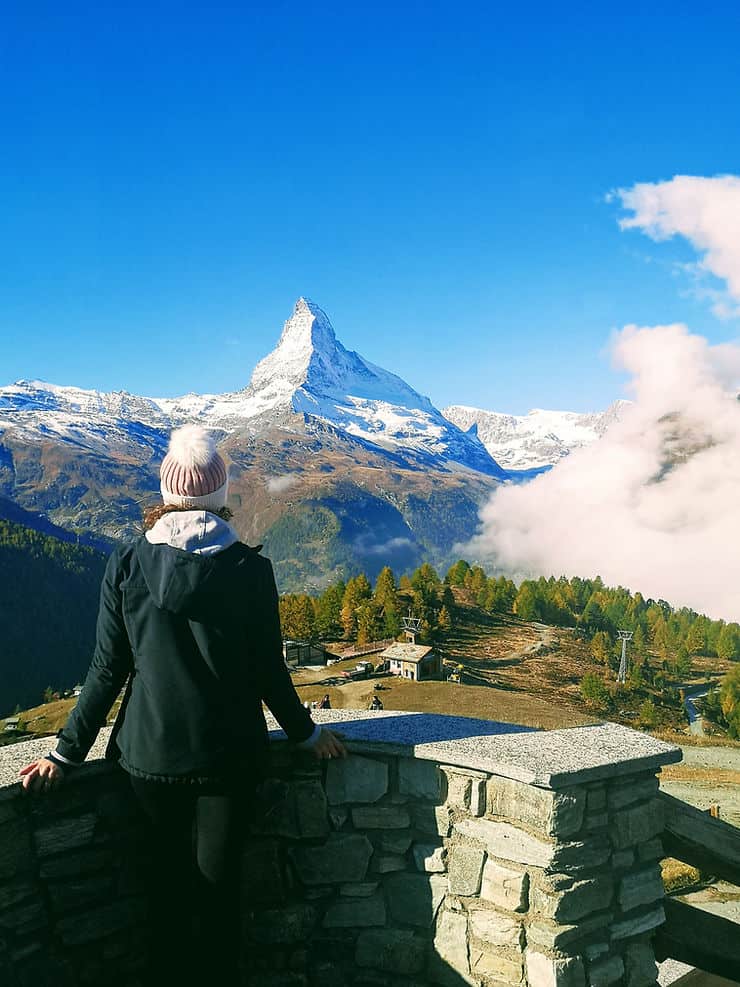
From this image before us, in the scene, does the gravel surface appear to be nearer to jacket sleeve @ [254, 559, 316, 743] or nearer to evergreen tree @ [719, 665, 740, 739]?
jacket sleeve @ [254, 559, 316, 743]

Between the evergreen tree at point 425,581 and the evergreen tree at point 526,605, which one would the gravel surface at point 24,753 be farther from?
the evergreen tree at point 526,605

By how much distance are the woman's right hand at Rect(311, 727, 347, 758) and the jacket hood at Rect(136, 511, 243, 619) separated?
1.47m

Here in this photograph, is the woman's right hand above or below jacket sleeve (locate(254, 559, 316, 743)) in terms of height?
below

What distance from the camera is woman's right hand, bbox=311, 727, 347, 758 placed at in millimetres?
4645

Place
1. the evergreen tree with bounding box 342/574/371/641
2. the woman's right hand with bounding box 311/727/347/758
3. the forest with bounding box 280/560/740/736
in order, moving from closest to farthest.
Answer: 1. the woman's right hand with bounding box 311/727/347/758
2. the forest with bounding box 280/560/740/736
3. the evergreen tree with bounding box 342/574/371/641

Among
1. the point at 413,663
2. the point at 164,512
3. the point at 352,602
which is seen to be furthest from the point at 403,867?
the point at 352,602

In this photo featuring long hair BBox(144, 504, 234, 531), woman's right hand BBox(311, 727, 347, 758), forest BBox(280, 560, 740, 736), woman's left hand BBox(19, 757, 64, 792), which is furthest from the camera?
forest BBox(280, 560, 740, 736)

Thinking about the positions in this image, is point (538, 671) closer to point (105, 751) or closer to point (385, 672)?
point (385, 672)

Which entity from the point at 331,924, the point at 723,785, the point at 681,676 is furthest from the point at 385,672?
the point at 681,676

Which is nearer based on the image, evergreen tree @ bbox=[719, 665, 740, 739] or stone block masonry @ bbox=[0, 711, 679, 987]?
stone block masonry @ bbox=[0, 711, 679, 987]

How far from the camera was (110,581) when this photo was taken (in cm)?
395

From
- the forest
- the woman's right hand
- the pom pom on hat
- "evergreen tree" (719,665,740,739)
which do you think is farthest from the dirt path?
the forest

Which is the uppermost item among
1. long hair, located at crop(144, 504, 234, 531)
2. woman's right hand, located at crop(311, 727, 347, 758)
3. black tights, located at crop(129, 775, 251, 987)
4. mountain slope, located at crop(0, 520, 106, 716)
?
long hair, located at crop(144, 504, 234, 531)

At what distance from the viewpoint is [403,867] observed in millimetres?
4820
